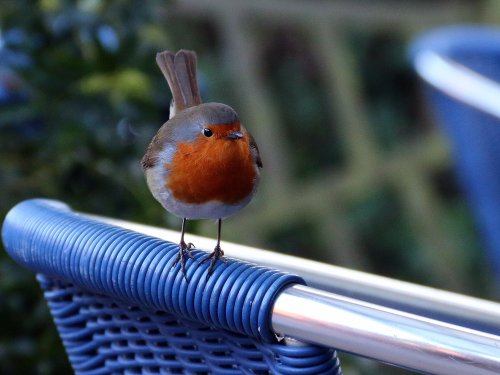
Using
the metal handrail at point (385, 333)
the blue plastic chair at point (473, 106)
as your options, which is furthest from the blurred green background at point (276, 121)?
the metal handrail at point (385, 333)

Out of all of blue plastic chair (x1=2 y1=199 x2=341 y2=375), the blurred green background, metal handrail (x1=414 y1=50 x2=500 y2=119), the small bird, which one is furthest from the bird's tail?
metal handrail (x1=414 y1=50 x2=500 y2=119)

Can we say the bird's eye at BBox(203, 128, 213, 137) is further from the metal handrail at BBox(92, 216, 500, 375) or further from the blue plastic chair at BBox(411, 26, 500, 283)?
the blue plastic chair at BBox(411, 26, 500, 283)

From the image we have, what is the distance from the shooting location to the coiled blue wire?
3.29ft

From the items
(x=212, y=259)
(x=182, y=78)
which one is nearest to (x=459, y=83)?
(x=182, y=78)

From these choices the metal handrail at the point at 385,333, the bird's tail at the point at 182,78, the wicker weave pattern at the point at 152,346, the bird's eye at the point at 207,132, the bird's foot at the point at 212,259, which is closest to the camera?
the metal handrail at the point at 385,333

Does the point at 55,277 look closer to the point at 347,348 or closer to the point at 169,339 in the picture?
the point at 169,339

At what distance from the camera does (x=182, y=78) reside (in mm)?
1624

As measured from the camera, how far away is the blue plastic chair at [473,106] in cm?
226

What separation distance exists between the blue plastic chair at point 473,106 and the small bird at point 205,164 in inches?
36.7

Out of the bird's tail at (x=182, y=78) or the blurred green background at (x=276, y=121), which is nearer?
the bird's tail at (x=182, y=78)

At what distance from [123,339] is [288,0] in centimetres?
269

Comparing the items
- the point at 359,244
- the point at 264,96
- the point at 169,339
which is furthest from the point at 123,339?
the point at 359,244

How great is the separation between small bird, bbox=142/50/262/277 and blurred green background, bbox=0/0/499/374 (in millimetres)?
773

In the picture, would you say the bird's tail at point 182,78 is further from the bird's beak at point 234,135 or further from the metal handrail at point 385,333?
the metal handrail at point 385,333
